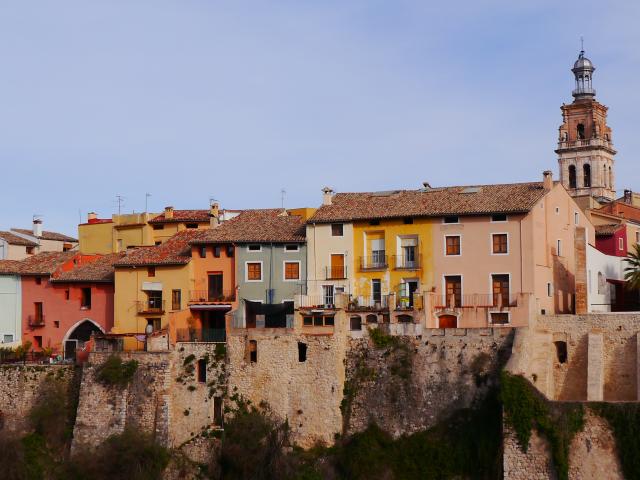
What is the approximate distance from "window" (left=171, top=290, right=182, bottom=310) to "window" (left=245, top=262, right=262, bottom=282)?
401cm

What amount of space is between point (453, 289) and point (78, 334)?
22.1 meters

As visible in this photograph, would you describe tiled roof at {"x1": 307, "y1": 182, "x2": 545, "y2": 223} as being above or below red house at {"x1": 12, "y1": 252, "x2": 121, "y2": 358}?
above

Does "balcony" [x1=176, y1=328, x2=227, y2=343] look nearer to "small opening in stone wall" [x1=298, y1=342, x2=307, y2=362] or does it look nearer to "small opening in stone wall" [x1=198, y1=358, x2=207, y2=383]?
"small opening in stone wall" [x1=198, y1=358, x2=207, y2=383]

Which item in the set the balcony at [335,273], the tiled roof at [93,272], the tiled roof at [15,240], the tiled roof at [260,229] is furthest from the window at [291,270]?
Result: the tiled roof at [15,240]

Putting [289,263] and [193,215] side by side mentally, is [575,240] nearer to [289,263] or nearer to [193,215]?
[289,263]

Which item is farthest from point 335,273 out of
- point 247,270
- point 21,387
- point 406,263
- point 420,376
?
point 21,387

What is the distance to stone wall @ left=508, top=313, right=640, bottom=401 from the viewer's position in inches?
2025

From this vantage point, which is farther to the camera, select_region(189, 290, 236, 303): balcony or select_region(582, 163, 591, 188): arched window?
select_region(582, 163, 591, 188): arched window

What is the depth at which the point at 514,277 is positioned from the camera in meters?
55.3

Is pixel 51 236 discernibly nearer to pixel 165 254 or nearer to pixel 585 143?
pixel 165 254

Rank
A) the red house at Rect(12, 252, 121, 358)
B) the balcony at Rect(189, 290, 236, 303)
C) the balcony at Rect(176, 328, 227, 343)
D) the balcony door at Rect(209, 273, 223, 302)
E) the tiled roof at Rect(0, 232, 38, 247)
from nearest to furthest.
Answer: the balcony at Rect(176, 328, 227, 343)
the balcony at Rect(189, 290, 236, 303)
the balcony door at Rect(209, 273, 223, 302)
the red house at Rect(12, 252, 121, 358)
the tiled roof at Rect(0, 232, 38, 247)

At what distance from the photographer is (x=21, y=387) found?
60438 millimetres

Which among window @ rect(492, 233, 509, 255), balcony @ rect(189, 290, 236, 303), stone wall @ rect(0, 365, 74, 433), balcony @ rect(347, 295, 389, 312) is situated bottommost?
stone wall @ rect(0, 365, 74, 433)

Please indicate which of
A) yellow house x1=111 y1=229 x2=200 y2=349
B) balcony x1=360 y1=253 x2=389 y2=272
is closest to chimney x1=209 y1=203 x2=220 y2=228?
yellow house x1=111 y1=229 x2=200 y2=349
